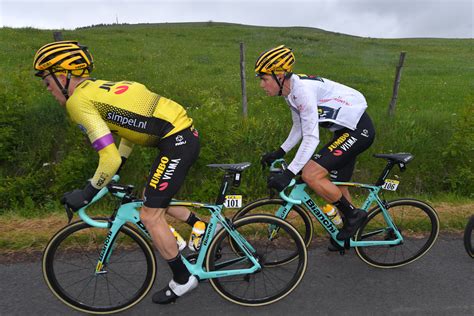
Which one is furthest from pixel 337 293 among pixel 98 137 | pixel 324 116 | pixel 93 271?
pixel 98 137

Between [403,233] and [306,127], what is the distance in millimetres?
2050

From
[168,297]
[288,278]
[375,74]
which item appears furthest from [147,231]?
[375,74]

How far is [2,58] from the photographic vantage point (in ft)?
44.9

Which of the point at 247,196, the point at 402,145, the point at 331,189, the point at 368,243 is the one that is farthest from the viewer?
the point at 402,145

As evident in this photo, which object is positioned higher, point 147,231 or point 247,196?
point 147,231

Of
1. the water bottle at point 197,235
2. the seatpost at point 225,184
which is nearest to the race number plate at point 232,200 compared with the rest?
the seatpost at point 225,184

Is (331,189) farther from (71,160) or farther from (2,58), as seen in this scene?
(2,58)

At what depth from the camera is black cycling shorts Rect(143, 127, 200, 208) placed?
2729 millimetres

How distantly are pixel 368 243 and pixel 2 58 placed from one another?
15.1 meters

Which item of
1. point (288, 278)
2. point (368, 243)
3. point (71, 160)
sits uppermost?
point (71, 160)

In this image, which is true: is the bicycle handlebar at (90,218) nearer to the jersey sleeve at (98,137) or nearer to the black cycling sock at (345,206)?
the jersey sleeve at (98,137)

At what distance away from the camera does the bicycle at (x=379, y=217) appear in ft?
11.5

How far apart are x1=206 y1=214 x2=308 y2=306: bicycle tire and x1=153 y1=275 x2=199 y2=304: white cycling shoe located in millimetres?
167

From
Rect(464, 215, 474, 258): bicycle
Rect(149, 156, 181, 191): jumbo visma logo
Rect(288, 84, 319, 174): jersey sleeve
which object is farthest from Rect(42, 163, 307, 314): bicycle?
Rect(464, 215, 474, 258): bicycle
